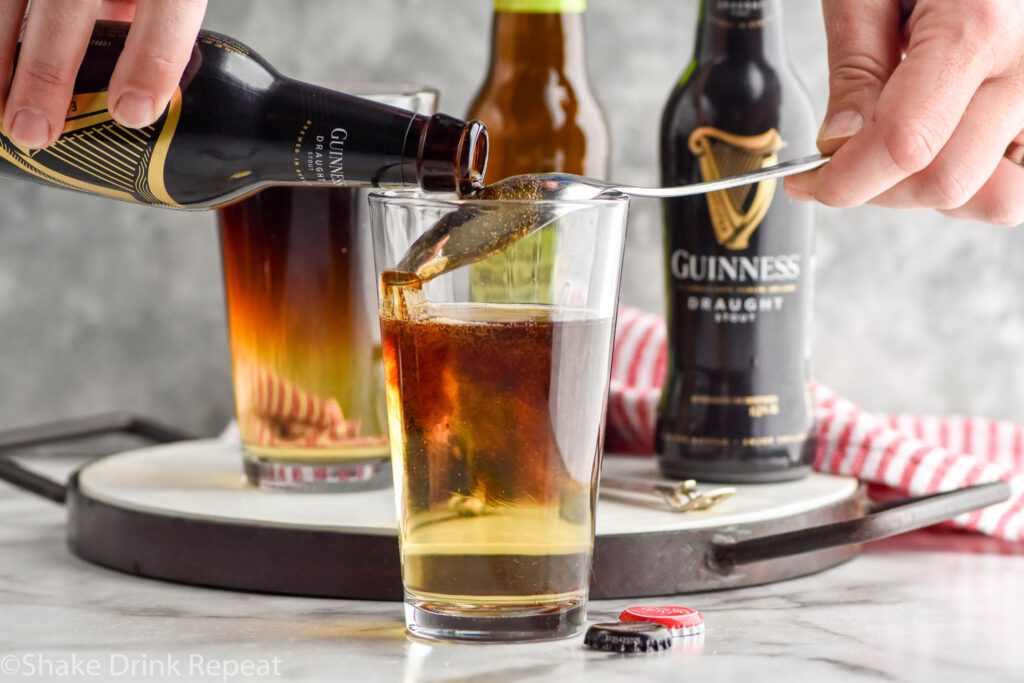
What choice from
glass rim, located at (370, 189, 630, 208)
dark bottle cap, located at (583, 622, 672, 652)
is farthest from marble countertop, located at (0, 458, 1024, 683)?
glass rim, located at (370, 189, 630, 208)

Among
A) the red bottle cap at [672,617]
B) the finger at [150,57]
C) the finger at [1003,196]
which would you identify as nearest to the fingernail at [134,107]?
the finger at [150,57]

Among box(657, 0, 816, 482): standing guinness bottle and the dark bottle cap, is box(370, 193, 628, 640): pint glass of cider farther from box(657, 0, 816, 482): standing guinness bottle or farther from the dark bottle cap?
box(657, 0, 816, 482): standing guinness bottle

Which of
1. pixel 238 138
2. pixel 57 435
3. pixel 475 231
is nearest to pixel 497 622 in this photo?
pixel 475 231

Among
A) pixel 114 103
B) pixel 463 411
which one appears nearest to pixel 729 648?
pixel 463 411

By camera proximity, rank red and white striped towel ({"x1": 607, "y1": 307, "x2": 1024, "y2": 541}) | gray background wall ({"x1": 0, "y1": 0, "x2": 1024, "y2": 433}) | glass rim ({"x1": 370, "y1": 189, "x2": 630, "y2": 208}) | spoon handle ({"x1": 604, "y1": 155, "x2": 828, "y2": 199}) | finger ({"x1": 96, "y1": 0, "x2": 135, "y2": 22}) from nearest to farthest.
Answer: glass rim ({"x1": 370, "y1": 189, "x2": 630, "y2": 208}) → spoon handle ({"x1": 604, "y1": 155, "x2": 828, "y2": 199}) → finger ({"x1": 96, "y1": 0, "x2": 135, "y2": 22}) → red and white striped towel ({"x1": 607, "y1": 307, "x2": 1024, "y2": 541}) → gray background wall ({"x1": 0, "y1": 0, "x2": 1024, "y2": 433})

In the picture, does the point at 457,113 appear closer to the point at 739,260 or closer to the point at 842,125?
the point at 739,260

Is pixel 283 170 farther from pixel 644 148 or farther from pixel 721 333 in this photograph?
pixel 644 148
